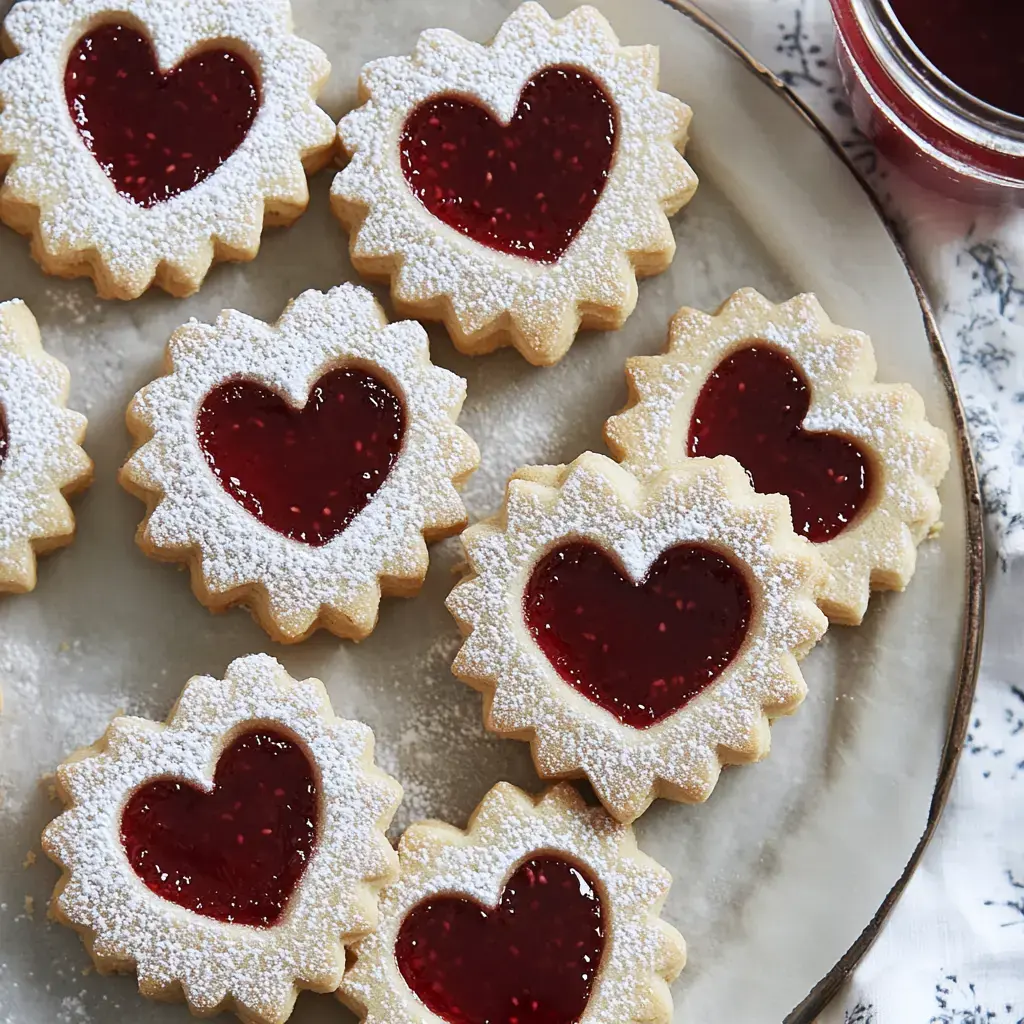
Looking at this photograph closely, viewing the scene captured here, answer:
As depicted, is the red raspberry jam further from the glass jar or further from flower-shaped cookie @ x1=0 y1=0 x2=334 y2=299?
flower-shaped cookie @ x1=0 y1=0 x2=334 y2=299

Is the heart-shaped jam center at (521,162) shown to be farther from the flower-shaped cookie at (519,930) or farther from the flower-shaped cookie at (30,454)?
the flower-shaped cookie at (519,930)

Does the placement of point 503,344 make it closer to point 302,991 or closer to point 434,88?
point 434,88

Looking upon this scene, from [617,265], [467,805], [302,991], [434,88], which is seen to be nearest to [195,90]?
[434,88]

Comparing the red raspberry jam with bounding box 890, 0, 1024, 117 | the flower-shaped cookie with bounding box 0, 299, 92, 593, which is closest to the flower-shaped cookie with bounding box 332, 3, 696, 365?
the red raspberry jam with bounding box 890, 0, 1024, 117

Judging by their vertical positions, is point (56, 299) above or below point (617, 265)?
below

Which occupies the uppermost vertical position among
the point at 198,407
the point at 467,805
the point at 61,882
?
the point at 198,407

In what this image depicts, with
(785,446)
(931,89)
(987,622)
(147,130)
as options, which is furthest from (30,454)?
(987,622)

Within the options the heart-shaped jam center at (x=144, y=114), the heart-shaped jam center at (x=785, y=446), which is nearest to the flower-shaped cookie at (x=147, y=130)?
the heart-shaped jam center at (x=144, y=114)
